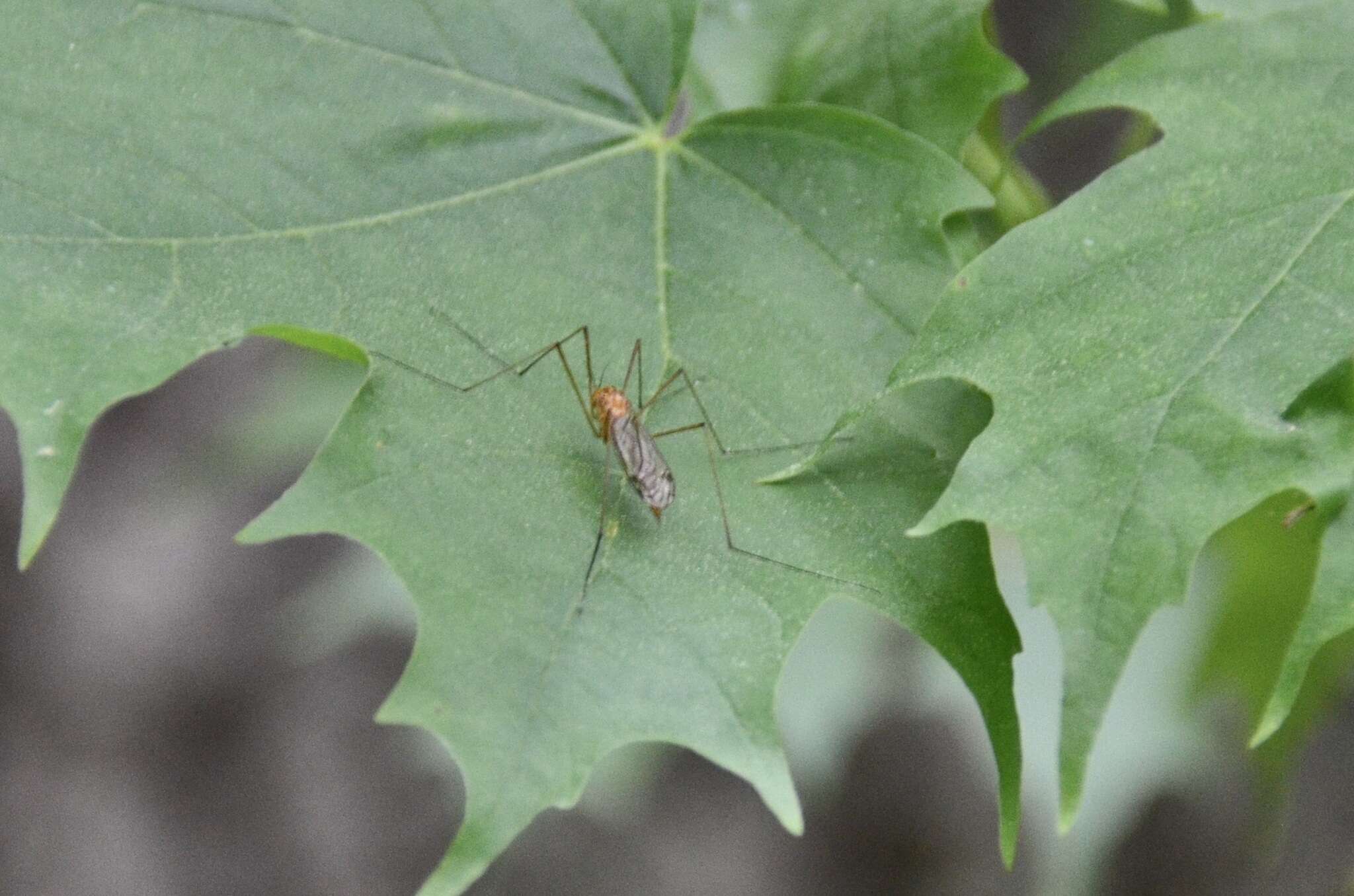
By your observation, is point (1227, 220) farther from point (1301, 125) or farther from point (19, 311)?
point (19, 311)

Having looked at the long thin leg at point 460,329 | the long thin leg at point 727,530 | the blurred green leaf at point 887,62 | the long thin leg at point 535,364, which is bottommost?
the long thin leg at point 727,530

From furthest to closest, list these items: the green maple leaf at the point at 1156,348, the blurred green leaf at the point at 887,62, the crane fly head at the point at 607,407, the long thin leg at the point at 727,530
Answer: the blurred green leaf at the point at 887,62 < the crane fly head at the point at 607,407 < the long thin leg at the point at 727,530 < the green maple leaf at the point at 1156,348

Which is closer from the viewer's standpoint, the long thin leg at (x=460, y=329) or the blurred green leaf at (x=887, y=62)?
the long thin leg at (x=460, y=329)

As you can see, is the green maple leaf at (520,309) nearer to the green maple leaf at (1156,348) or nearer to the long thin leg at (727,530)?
the long thin leg at (727,530)

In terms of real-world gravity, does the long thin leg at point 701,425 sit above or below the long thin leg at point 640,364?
below

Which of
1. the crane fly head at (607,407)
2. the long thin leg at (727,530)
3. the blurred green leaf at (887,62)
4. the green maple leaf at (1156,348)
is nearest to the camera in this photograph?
the green maple leaf at (1156,348)

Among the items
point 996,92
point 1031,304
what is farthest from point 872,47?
point 1031,304

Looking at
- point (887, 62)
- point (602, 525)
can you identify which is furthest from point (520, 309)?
point (887, 62)


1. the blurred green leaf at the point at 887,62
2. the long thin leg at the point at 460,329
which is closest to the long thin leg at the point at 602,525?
the long thin leg at the point at 460,329
